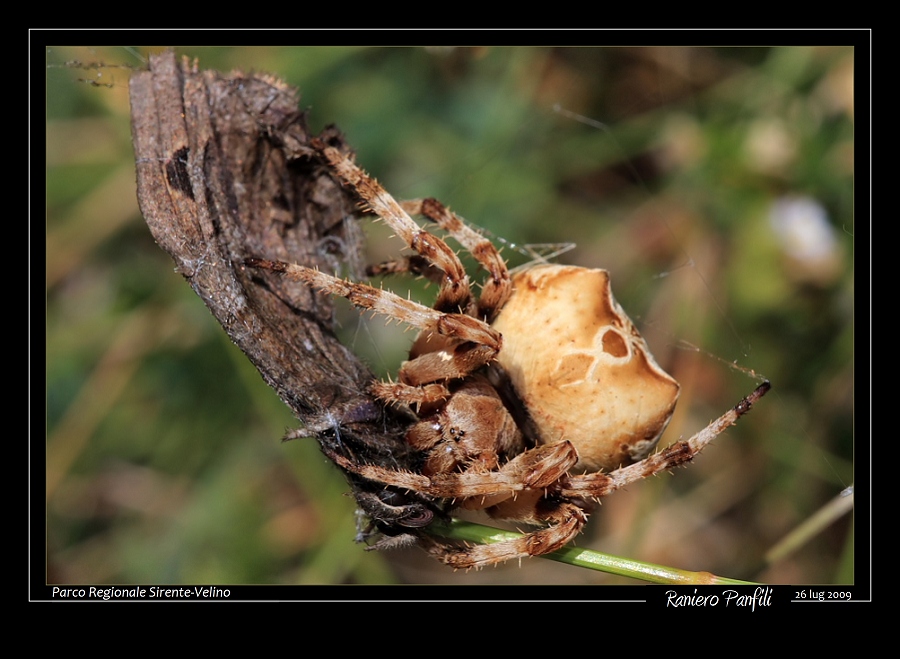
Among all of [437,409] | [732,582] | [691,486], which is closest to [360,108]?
[437,409]

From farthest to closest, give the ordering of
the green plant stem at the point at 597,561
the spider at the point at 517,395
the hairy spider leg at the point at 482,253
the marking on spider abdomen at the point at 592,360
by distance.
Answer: the hairy spider leg at the point at 482,253, the marking on spider abdomen at the point at 592,360, the spider at the point at 517,395, the green plant stem at the point at 597,561

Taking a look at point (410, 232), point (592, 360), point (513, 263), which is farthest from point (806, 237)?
point (410, 232)

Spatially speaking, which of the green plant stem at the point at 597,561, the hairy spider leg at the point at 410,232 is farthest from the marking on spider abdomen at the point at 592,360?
the green plant stem at the point at 597,561

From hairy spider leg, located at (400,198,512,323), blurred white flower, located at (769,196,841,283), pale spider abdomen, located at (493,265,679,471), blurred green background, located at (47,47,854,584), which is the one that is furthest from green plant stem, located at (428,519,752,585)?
blurred white flower, located at (769,196,841,283)

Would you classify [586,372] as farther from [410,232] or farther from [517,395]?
[410,232]

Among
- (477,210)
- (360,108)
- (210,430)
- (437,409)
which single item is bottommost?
(210,430)

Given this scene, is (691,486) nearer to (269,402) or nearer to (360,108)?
(269,402)

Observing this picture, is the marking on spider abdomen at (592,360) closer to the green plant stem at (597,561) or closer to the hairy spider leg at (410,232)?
the hairy spider leg at (410,232)

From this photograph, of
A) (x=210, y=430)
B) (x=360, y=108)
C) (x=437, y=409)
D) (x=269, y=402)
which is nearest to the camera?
(x=437, y=409)
